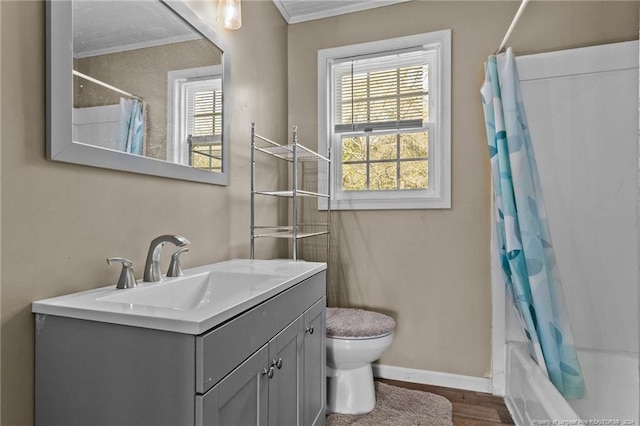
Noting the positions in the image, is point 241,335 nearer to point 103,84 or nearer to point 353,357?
point 103,84

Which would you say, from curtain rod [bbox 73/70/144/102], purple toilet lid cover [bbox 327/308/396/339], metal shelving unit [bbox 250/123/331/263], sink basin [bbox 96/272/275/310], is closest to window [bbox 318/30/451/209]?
metal shelving unit [bbox 250/123/331/263]

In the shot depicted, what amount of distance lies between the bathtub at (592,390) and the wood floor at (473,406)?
7 centimetres

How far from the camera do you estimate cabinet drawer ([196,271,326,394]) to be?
0.71 meters

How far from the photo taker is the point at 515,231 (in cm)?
162

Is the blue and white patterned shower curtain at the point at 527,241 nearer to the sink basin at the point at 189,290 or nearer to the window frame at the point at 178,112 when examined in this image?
A: the sink basin at the point at 189,290

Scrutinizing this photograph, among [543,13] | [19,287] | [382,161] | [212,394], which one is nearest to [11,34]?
[19,287]

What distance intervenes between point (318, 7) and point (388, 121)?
0.90m

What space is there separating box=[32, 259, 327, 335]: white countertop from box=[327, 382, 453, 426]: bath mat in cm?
83

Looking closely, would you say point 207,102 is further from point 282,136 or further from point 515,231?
point 515,231

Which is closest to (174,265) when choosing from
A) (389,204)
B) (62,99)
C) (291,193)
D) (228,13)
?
(62,99)

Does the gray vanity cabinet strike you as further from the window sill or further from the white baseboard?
the window sill

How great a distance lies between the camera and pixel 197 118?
1.45m

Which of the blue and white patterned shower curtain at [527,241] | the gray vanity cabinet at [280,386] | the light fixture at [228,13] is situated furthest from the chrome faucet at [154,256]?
the blue and white patterned shower curtain at [527,241]

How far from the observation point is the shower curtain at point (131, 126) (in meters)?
1.08
